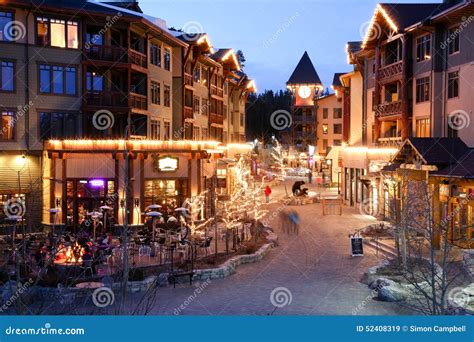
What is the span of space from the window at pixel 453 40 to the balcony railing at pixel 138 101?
18043 mm

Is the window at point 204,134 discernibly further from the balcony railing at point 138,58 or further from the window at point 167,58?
the balcony railing at point 138,58

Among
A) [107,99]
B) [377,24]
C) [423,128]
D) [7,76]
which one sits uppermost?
[377,24]

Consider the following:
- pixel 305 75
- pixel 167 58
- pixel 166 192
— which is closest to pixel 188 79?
pixel 167 58

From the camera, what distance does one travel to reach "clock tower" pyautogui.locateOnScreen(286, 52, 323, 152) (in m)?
91.8

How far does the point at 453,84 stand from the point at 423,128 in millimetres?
4050

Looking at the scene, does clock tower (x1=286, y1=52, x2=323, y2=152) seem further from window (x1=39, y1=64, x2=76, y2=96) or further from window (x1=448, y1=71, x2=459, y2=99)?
window (x1=39, y1=64, x2=76, y2=96)

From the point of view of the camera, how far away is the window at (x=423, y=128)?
31953mm

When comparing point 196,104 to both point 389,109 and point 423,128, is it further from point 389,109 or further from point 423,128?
point 423,128

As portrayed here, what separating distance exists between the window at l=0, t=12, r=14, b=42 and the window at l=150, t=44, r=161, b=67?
9393 mm

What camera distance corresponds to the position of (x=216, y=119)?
173 ft

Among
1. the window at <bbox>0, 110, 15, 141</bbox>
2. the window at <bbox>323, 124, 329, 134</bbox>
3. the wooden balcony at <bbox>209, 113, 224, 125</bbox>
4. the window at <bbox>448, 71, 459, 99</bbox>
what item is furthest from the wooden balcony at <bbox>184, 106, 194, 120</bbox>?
the window at <bbox>323, 124, 329, 134</bbox>

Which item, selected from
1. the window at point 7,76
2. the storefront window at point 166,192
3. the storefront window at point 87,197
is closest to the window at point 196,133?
the storefront window at point 166,192

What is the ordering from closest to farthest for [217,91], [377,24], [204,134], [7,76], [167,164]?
[7,76]
[167,164]
[377,24]
[204,134]
[217,91]

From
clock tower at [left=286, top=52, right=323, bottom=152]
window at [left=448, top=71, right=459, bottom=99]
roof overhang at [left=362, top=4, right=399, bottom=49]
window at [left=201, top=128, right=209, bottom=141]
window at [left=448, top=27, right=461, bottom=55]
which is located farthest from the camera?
clock tower at [left=286, top=52, right=323, bottom=152]
